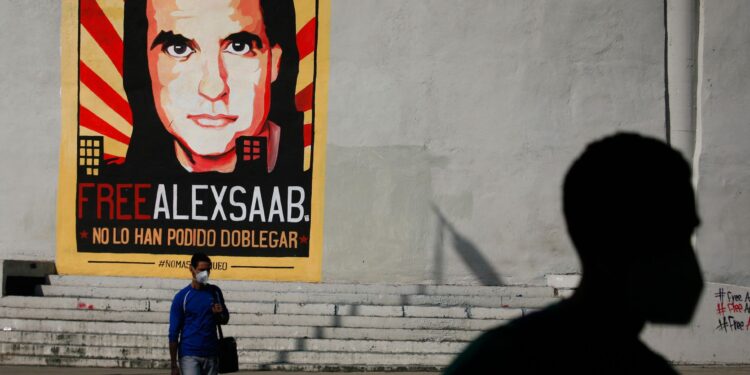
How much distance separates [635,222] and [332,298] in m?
14.2

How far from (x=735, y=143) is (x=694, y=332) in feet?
9.37

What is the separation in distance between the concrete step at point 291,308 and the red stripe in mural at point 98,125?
2.50 meters

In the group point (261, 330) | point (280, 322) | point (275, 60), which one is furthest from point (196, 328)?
point (275, 60)

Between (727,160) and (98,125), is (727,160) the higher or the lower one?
the lower one

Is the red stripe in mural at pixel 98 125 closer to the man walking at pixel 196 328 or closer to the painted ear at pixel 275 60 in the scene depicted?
the painted ear at pixel 275 60

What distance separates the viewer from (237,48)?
1677 centimetres

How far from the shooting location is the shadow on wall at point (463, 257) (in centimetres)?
1662

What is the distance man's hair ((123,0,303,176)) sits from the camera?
16766 mm

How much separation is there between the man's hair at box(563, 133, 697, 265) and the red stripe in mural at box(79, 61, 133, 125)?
1538 centimetres

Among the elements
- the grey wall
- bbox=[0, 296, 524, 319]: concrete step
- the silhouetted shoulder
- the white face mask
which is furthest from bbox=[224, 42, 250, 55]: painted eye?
the silhouetted shoulder

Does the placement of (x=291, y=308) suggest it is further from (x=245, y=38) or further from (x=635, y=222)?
(x=635, y=222)

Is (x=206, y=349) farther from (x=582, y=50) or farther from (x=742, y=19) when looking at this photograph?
(x=742, y=19)

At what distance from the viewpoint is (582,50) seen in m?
16.6

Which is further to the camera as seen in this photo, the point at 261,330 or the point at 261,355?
the point at 261,330
